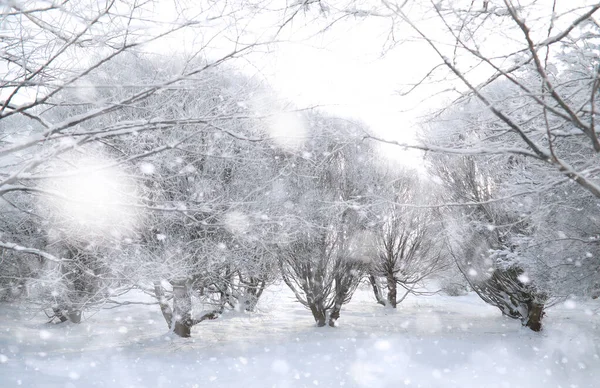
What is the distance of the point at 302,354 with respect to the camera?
9203mm

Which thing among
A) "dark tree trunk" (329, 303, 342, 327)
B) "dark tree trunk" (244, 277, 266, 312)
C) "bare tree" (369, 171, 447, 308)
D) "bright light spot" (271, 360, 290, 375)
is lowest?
"bright light spot" (271, 360, 290, 375)

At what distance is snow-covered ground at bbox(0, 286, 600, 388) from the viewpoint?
7414 mm

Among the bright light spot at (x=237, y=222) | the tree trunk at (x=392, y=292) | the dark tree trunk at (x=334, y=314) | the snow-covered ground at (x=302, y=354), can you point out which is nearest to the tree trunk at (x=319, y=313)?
the dark tree trunk at (x=334, y=314)

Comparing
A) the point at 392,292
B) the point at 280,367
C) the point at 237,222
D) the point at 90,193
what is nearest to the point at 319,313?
the point at 280,367

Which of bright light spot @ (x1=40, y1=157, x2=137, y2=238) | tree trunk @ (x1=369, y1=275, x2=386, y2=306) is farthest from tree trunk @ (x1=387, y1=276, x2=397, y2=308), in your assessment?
bright light spot @ (x1=40, y1=157, x2=137, y2=238)

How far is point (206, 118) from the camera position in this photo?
10.0ft

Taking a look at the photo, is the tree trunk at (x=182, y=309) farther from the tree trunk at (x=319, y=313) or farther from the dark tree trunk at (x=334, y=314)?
the dark tree trunk at (x=334, y=314)

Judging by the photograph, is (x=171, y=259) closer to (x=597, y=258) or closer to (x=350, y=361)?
(x=350, y=361)

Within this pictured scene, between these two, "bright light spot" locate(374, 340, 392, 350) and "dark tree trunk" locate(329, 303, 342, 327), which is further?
"dark tree trunk" locate(329, 303, 342, 327)

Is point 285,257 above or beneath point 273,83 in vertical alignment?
beneath

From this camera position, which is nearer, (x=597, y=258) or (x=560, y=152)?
(x=560, y=152)

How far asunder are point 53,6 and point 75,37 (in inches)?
8.3

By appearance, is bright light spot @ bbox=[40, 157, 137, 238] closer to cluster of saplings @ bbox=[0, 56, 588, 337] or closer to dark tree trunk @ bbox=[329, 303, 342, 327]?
cluster of saplings @ bbox=[0, 56, 588, 337]

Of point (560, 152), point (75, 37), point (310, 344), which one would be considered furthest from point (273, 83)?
point (310, 344)
